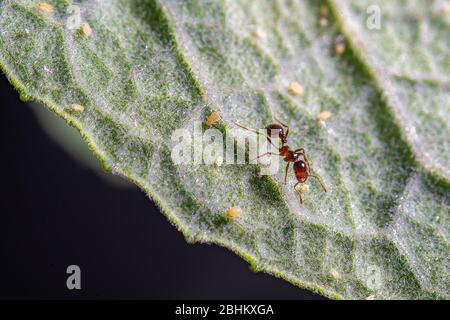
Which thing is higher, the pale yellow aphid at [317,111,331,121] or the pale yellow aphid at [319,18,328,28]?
the pale yellow aphid at [319,18,328,28]

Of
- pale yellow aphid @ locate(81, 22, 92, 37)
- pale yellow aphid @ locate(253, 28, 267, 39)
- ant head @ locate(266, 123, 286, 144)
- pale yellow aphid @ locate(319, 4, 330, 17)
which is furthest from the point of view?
pale yellow aphid @ locate(319, 4, 330, 17)

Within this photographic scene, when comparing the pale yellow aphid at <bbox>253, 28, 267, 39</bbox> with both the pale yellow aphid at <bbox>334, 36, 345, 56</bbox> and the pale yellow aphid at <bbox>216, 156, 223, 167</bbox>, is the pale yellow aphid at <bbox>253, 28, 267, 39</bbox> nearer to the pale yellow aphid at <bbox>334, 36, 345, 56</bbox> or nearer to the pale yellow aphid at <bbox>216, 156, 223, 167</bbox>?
the pale yellow aphid at <bbox>334, 36, 345, 56</bbox>

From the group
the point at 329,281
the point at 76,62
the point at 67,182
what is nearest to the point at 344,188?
the point at 329,281

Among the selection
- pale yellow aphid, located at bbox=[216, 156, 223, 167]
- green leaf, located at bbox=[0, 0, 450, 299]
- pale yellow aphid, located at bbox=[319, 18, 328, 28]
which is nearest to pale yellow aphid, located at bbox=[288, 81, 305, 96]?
green leaf, located at bbox=[0, 0, 450, 299]

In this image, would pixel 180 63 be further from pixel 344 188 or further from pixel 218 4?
pixel 344 188

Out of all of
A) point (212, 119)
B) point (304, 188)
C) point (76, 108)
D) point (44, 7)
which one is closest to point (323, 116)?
point (304, 188)

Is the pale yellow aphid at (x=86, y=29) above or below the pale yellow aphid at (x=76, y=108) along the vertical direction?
above

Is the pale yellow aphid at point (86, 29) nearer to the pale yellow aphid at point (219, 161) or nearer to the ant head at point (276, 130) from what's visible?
the pale yellow aphid at point (219, 161)

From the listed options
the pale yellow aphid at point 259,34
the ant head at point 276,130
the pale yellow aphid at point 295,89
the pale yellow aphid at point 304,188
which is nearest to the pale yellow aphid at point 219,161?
the ant head at point 276,130
